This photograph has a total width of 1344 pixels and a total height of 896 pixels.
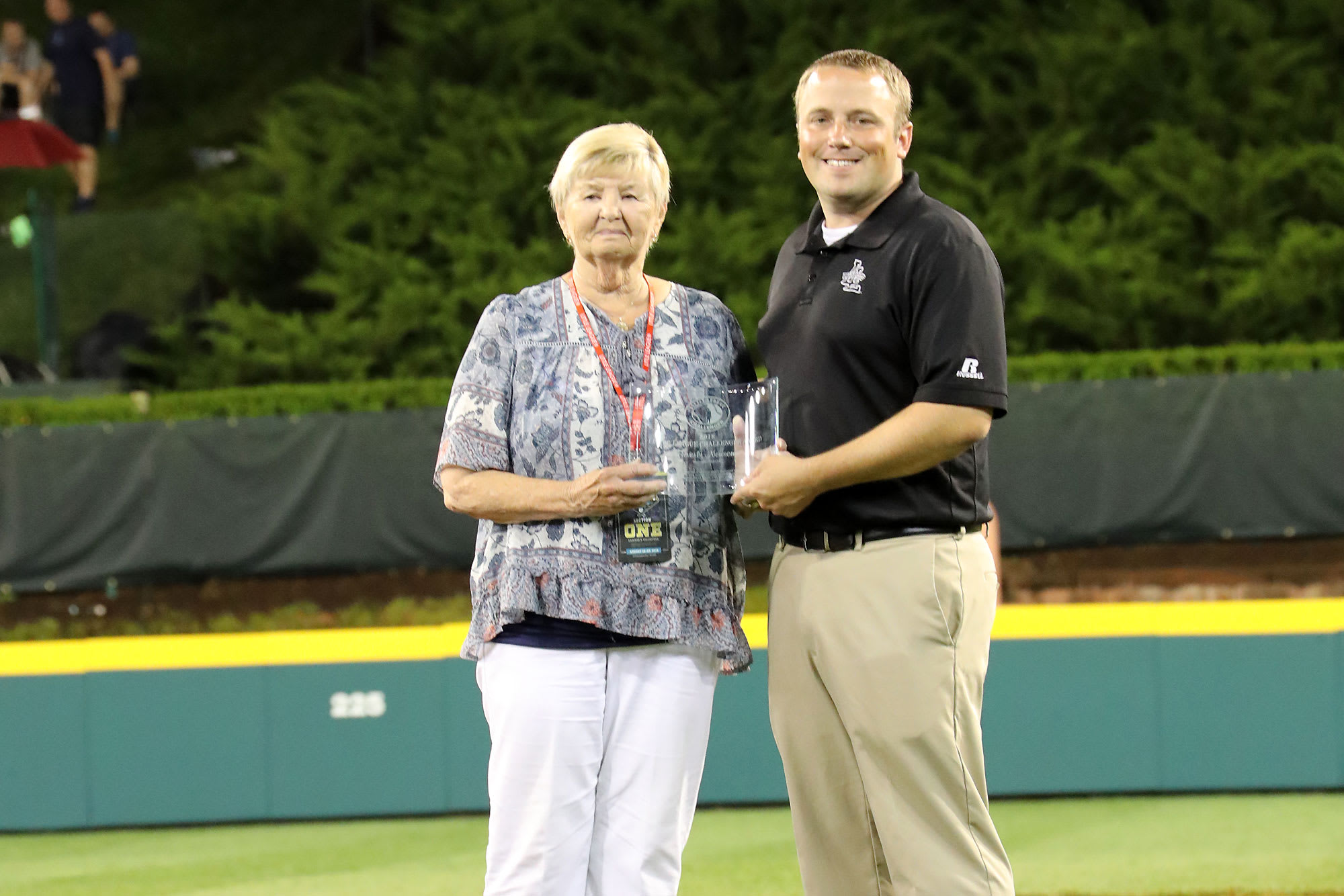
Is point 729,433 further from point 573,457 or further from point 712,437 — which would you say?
point 573,457

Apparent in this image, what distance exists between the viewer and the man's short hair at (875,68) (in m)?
2.57

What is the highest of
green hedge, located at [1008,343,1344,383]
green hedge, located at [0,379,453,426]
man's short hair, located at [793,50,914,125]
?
man's short hair, located at [793,50,914,125]

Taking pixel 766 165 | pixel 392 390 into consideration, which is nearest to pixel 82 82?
pixel 392 390

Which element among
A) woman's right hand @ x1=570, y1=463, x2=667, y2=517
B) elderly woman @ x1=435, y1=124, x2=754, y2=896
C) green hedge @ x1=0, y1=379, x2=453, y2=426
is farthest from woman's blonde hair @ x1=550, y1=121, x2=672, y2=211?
green hedge @ x1=0, y1=379, x2=453, y2=426

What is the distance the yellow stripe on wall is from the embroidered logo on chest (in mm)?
2548

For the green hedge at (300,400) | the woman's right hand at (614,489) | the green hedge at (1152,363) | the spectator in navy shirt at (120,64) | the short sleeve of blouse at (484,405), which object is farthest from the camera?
the spectator in navy shirt at (120,64)

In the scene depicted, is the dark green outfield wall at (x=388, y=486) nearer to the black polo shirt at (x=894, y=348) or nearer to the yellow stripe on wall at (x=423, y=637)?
the yellow stripe on wall at (x=423, y=637)

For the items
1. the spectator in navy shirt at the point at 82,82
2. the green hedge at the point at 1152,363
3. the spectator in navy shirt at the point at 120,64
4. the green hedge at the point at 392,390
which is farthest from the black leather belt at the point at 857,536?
the spectator in navy shirt at the point at 120,64

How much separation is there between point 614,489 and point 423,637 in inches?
120

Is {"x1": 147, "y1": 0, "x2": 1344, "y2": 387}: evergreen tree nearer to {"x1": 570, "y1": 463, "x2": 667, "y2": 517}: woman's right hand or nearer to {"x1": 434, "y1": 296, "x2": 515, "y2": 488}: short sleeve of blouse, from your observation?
{"x1": 434, "y1": 296, "x2": 515, "y2": 488}: short sleeve of blouse

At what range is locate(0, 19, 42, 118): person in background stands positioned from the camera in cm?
Result: 1177

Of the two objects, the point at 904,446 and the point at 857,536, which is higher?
the point at 904,446

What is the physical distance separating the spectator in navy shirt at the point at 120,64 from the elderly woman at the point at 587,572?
39.2ft

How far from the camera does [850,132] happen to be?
2.57 m
